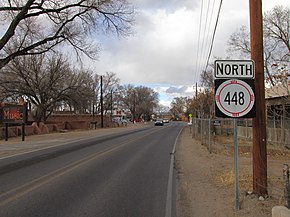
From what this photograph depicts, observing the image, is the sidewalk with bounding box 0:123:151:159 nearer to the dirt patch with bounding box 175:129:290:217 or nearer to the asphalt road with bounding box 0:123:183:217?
the asphalt road with bounding box 0:123:183:217

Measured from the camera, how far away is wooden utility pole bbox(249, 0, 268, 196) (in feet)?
21.9

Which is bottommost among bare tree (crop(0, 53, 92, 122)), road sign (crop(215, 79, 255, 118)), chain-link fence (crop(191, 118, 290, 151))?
chain-link fence (crop(191, 118, 290, 151))

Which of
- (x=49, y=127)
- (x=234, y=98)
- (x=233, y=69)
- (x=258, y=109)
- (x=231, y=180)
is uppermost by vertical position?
(x=233, y=69)

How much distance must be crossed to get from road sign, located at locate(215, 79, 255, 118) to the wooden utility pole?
0.67 metres

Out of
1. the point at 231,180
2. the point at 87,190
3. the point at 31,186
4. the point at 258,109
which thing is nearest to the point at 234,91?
the point at 258,109

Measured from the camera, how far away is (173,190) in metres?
8.24

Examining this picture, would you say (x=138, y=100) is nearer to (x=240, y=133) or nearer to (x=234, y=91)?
(x=240, y=133)

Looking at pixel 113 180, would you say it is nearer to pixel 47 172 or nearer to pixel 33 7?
pixel 47 172

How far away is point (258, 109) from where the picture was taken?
6680 mm

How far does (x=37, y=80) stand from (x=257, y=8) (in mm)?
41641

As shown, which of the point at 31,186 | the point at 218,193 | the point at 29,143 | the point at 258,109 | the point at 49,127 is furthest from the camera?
the point at 49,127

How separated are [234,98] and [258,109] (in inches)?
37.5

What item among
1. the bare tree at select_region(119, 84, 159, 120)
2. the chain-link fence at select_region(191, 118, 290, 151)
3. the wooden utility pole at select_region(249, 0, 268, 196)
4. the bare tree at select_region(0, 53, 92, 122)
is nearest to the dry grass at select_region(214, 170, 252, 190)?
the wooden utility pole at select_region(249, 0, 268, 196)

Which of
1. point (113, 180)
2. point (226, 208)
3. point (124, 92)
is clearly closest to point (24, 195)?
point (113, 180)
